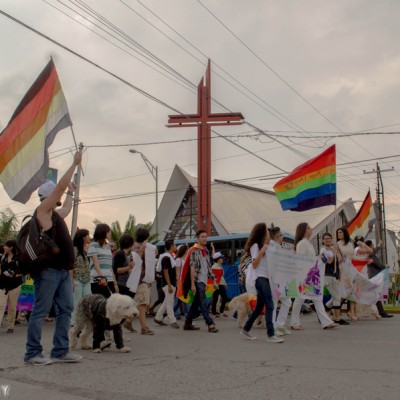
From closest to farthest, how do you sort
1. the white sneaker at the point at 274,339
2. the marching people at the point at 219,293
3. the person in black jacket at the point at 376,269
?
the white sneaker at the point at 274,339 < the person in black jacket at the point at 376,269 < the marching people at the point at 219,293

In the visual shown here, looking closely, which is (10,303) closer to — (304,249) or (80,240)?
(80,240)

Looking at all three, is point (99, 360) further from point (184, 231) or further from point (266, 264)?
point (184, 231)

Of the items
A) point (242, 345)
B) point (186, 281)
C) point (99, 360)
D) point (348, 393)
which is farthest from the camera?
point (186, 281)

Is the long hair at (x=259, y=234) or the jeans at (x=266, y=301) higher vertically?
the long hair at (x=259, y=234)

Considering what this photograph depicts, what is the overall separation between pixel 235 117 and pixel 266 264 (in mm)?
24755

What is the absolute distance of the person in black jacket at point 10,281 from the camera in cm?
1029

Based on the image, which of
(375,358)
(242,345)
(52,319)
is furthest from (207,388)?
(52,319)

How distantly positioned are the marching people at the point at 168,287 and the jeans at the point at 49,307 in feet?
16.0

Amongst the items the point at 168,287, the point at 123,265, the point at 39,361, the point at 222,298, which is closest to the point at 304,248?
the point at 168,287

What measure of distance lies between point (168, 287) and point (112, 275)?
247cm

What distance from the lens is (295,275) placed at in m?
10.2

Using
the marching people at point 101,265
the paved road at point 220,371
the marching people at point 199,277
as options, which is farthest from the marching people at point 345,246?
the marching people at point 101,265

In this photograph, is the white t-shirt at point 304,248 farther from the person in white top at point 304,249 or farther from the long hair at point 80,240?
the long hair at point 80,240

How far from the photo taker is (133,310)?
700 cm
